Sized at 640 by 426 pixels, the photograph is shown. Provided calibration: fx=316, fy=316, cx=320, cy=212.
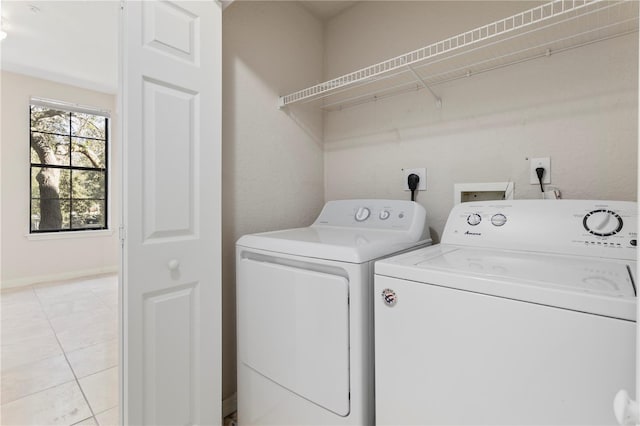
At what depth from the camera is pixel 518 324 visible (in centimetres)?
75

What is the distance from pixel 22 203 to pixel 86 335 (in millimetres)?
2601

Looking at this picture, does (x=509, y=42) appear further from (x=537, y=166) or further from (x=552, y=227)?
(x=552, y=227)

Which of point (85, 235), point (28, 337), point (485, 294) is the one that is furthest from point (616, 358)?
point (85, 235)

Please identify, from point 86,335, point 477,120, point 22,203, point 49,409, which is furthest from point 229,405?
point 22,203

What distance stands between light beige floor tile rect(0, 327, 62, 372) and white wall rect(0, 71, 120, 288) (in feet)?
6.11

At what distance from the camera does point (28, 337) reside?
8.03 ft

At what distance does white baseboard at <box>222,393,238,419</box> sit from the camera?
5.25 feet

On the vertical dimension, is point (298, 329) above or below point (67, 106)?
Result: below

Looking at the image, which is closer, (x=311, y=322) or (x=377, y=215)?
(x=311, y=322)

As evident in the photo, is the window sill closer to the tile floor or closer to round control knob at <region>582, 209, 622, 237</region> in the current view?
the tile floor

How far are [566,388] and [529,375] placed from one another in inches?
2.7

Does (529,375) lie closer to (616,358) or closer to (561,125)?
(616,358)

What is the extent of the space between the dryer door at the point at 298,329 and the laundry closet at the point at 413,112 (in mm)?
296

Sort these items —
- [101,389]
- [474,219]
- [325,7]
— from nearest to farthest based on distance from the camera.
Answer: [474,219]
[101,389]
[325,7]
